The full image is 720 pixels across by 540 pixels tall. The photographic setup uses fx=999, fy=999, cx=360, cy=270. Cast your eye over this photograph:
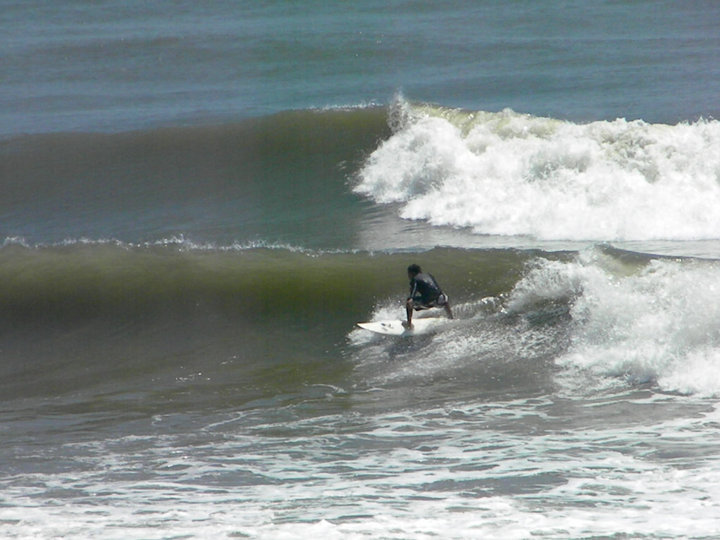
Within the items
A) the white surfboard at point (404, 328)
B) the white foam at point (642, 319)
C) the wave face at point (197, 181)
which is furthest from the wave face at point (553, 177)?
the white surfboard at point (404, 328)

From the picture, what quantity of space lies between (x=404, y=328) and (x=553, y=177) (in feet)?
22.7

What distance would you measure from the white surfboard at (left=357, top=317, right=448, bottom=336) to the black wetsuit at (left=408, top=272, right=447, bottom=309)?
0.21 metres

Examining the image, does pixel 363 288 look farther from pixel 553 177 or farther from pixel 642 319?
pixel 553 177

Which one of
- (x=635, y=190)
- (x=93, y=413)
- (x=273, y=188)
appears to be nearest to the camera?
(x=93, y=413)

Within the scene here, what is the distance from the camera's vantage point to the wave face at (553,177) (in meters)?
15.7

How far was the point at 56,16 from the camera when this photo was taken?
115 feet

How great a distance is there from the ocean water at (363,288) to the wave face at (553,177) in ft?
0.22

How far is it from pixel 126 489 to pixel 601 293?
19.8 ft

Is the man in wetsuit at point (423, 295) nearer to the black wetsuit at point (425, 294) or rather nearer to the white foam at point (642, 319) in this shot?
the black wetsuit at point (425, 294)

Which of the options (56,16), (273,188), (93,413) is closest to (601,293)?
(93,413)

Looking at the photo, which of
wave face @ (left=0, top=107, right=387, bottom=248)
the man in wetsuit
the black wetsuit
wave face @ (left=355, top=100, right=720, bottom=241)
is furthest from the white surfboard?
wave face @ (left=355, top=100, right=720, bottom=241)

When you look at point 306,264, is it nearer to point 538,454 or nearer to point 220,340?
point 220,340

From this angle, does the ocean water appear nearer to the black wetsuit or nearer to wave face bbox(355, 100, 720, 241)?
wave face bbox(355, 100, 720, 241)

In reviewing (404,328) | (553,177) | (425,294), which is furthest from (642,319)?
(553,177)
